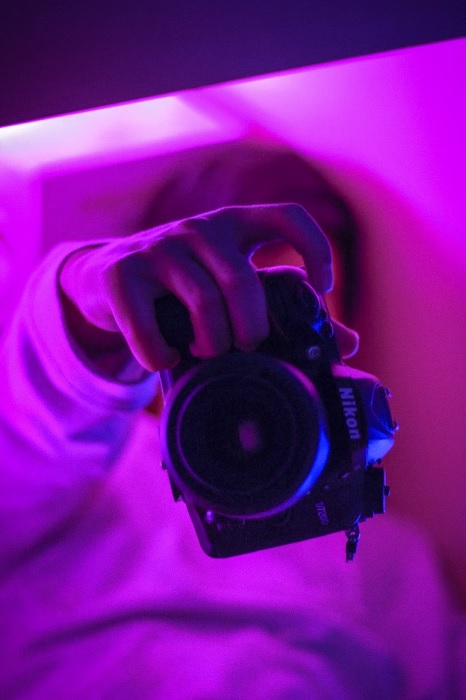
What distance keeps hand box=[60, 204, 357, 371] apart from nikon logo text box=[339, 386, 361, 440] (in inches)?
4.0

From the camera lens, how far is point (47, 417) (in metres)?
0.79

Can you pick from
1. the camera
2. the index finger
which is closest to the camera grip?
the camera

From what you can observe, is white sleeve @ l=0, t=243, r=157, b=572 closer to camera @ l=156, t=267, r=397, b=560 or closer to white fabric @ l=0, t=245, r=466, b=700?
white fabric @ l=0, t=245, r=466, b=700

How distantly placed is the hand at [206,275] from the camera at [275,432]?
0.07 feet

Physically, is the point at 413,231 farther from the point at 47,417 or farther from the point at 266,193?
the point at 47,417

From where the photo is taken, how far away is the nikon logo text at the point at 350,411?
1.68ft

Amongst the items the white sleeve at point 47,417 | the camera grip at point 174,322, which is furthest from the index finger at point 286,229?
the white sleeve at point 47,417

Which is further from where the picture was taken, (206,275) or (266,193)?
(266,193)

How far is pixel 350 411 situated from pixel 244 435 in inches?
4.4

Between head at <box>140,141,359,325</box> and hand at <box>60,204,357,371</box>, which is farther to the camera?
head at <box>140,141,359,325</box>

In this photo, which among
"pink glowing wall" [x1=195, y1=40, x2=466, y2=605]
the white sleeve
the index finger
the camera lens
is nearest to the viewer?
the camera lens

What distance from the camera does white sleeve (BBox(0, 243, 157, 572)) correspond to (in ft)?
2.46

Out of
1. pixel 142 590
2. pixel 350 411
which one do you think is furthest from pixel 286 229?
pixel 142 590

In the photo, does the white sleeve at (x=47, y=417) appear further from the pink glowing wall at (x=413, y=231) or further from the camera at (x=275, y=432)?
the pink glowing wall at (x=413, y=231)
